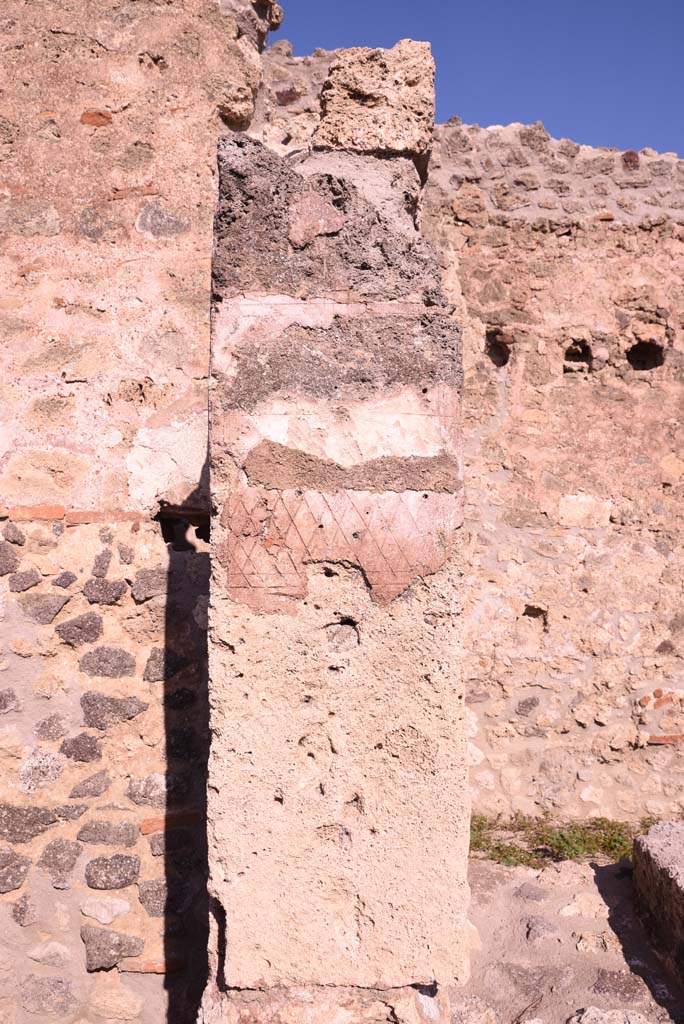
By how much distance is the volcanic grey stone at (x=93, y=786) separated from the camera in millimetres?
2762

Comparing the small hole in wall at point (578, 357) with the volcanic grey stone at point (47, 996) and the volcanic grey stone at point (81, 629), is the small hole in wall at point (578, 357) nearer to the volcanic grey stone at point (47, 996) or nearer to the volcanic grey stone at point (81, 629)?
the volcanic grey stone at point (81, 629)

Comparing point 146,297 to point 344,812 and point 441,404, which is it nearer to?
point 441,404

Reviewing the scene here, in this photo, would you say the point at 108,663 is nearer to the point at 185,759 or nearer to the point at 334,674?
the point at 185,759

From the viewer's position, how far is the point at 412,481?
1900 mm

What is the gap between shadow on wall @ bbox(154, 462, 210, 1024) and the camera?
2.74 meters

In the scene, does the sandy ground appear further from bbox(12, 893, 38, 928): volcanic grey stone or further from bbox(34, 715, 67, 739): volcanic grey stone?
bbox(34, 715, 67, 739): volcanic grey stone

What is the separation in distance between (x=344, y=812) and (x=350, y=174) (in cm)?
158

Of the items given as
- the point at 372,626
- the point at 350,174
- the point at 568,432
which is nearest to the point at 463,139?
the point at 568,432

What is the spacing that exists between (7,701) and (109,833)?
58cm

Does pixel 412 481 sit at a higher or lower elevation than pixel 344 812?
higher

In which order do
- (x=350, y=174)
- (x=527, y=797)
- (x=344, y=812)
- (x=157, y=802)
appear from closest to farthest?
(x=344, y=812) → (x=350, y=174) → (x=157, y=802) → (x=527, y=797)

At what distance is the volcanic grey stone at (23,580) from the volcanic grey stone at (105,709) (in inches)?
16.9

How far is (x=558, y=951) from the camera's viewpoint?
113 inches

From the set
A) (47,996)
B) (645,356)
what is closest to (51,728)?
(47,996)
